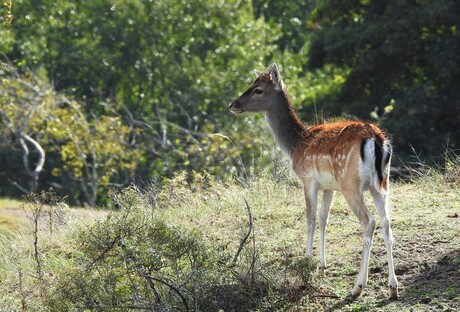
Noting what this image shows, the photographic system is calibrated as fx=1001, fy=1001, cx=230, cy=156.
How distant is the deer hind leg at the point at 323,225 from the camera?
888 cm

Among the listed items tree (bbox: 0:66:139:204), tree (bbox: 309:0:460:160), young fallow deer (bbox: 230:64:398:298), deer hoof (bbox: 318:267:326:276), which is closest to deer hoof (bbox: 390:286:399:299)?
young fallow deer (bbox: 230:64:398:298)

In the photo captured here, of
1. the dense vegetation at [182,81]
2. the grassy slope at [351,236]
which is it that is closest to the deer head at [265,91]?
the grassy slope at [351,236]

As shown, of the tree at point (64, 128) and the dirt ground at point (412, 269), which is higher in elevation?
the dirt ground at point (412, 269)

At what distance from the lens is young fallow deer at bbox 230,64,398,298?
8.25 metres

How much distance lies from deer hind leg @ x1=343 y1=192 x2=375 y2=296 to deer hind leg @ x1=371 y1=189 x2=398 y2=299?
0.35 ft

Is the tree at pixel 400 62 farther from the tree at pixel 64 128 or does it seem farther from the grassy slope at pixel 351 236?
the grassy slope at pixel 351 236

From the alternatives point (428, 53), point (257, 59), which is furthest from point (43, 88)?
point (428, 53)

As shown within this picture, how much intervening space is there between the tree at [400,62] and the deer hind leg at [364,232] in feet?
36.7

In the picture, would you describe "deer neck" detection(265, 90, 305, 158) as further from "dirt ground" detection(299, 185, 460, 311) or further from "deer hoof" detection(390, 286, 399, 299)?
"deer hoof" detection(390, 286, 399, 299)

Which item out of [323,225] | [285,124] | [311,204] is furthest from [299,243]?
[285,124]

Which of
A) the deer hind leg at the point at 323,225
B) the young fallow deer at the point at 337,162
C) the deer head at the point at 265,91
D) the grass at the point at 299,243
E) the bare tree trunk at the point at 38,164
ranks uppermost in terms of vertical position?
the deer head at the point at 265,91

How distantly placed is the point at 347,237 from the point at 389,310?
2029mm

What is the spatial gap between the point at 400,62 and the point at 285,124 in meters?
11.9

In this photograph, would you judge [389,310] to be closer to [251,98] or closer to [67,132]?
[251,98]
